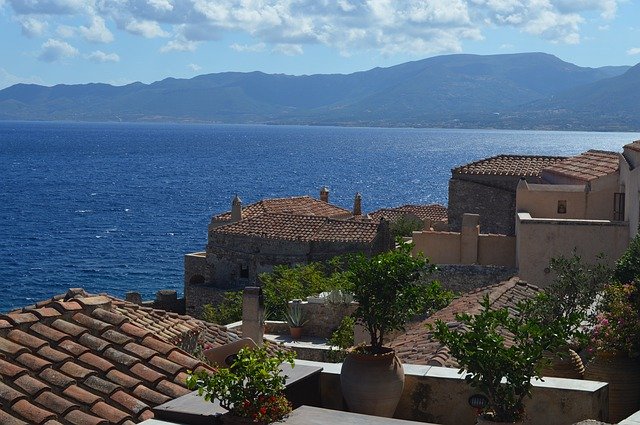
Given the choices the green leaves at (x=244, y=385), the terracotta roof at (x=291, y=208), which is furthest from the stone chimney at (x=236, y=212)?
the green leaves at (x=244, y=385)

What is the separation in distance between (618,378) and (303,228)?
1022 inches

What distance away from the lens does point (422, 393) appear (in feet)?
24.5

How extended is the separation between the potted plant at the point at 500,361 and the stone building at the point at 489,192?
2477 cm

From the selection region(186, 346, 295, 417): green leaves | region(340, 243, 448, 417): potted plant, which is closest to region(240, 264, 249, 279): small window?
region(340, 243, 448, 417): potted plant

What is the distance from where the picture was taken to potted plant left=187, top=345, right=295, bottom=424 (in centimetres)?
610

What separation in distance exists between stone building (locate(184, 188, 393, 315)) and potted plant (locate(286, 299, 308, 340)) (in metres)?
10.6

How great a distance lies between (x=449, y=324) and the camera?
14.1m

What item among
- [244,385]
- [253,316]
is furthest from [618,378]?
[253,316]

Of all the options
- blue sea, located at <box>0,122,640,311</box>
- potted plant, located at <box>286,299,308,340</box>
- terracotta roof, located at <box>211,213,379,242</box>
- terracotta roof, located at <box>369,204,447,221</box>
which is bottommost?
blue sea, located at <box>0,122,640,311</box>

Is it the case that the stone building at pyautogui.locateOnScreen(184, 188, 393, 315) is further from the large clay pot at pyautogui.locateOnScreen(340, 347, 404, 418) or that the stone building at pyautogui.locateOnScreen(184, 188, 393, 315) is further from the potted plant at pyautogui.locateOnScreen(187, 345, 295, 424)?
the potted plant at pyautogui.locateOnScreen(187, 345, 295, 424)

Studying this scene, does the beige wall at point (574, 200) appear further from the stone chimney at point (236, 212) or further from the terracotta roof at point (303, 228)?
the stone chimney at point (236, 212)

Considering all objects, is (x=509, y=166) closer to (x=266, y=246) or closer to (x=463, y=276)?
(x=266, y=246)

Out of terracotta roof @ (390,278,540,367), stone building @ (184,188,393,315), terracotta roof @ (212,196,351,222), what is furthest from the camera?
terracotta roof @ (212,196,351,222)

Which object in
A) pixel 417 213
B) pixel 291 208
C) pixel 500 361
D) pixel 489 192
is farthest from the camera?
pixel 417 213
